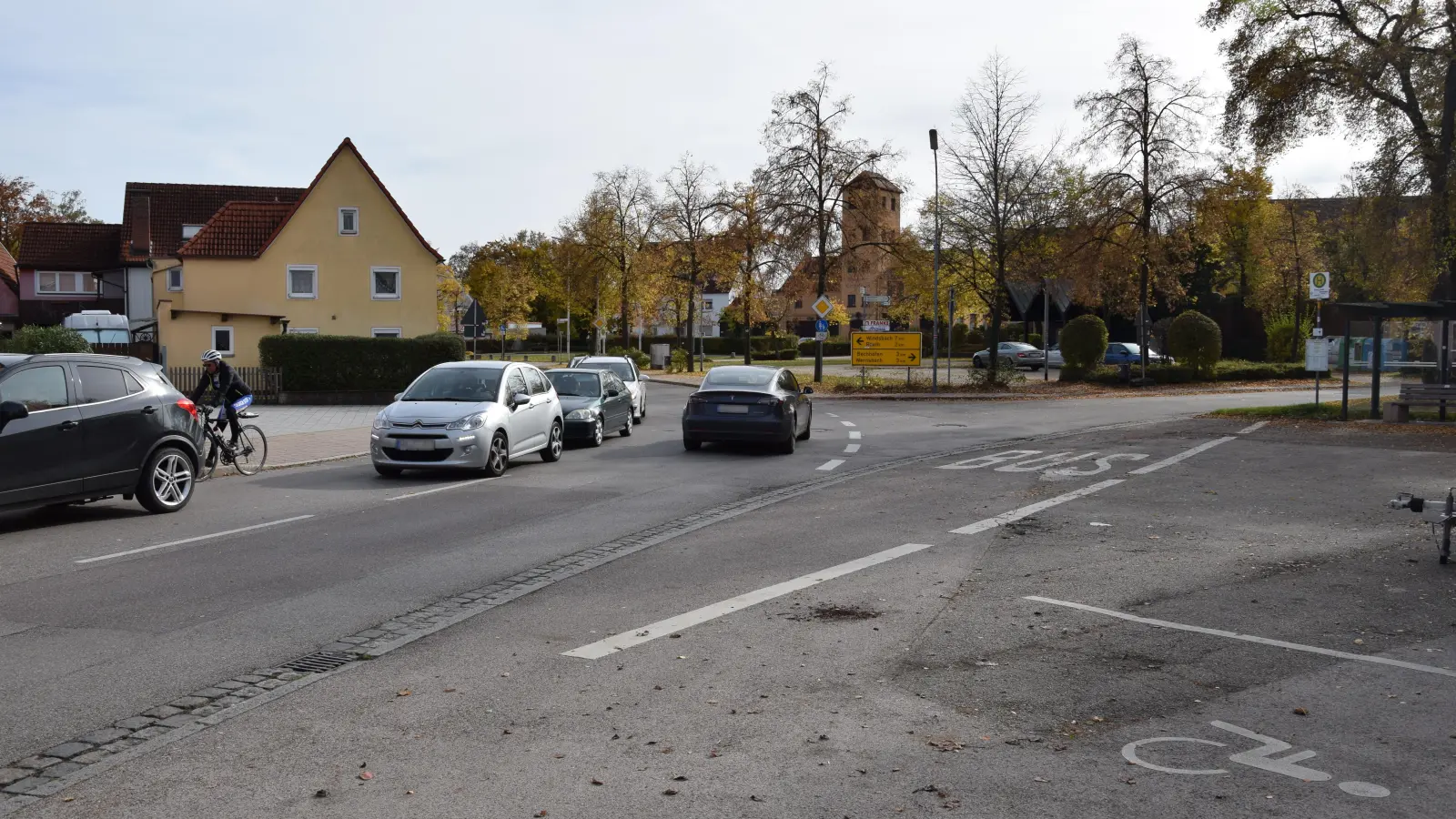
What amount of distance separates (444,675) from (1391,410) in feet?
81.6

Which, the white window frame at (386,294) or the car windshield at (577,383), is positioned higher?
the white window frame at (386,294)

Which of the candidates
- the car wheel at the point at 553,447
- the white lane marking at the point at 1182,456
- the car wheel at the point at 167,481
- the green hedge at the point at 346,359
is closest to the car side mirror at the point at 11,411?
the car wheel at the point at 167,481

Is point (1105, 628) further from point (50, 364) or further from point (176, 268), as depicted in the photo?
point (176, 268)

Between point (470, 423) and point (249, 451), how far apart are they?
11.7 feet

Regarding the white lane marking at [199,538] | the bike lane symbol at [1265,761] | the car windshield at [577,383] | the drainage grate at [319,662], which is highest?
the car windshield at [577,383]

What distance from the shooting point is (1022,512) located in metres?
12.7

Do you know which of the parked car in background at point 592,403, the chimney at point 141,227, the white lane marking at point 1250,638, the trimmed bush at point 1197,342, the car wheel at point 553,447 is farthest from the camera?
the chimney at point 141,227

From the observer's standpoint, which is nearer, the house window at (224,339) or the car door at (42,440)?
the car door at (42,440)

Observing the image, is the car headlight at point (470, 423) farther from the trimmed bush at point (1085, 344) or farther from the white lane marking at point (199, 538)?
the trimmed bush at point (1085, 344)

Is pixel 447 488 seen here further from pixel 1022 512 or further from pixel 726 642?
pixel 726 642

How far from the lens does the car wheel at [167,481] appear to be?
1243 cm

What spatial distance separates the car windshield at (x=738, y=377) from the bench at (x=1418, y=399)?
552 inches

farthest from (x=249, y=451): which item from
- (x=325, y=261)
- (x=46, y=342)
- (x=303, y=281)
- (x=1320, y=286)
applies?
(x=303, y=281)

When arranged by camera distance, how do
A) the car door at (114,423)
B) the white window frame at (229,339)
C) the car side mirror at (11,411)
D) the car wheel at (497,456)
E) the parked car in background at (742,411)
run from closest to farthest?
1. the car side mirror at (11,411)
2. the car door at (114,423)
3. the car wheel at (497,456)
4. the parked car in background at (742,411)
5. the white window frame at (229,339)
